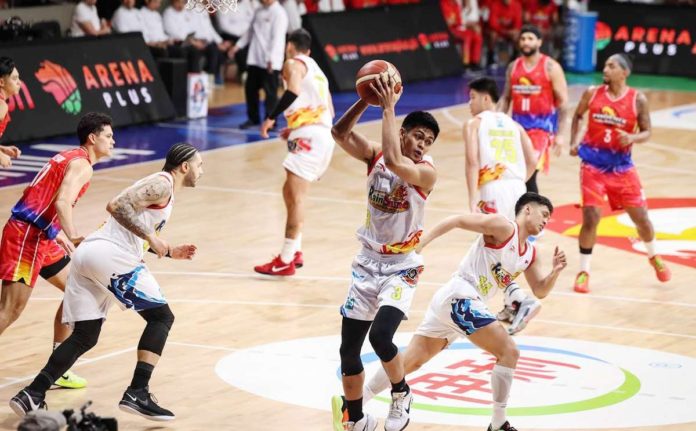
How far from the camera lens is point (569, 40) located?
29.1 m

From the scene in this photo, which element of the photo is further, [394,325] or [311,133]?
[311,133]

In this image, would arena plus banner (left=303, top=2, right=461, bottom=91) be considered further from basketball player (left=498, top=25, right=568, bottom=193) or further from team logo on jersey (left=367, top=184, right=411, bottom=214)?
team logo on jersey (left=367, top=184, right=411, bottom=214)

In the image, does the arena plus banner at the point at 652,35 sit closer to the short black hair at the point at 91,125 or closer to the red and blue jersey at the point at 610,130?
the red and blue jersey at the point at 610,130

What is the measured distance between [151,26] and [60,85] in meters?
3.68

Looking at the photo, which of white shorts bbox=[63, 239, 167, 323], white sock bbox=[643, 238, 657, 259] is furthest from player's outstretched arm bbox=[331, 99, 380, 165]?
white sock bbox=[643, 238, 657, 259]

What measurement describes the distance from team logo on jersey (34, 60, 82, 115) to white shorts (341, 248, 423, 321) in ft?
40.1

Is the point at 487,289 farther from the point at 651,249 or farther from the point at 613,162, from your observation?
the point at 651,249

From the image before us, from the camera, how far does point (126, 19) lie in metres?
22.1

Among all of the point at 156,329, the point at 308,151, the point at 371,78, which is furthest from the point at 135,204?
the point at 308,151

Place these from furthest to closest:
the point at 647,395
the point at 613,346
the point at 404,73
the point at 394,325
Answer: the point at 404,73 < the point at 613,346 < the point at 647,395 < the point at 394,325

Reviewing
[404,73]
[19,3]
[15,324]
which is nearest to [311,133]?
[15,324]

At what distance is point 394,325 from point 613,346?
3048mm

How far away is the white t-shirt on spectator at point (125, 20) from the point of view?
2208 cm

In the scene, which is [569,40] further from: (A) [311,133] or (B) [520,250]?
(B) [520,250]
